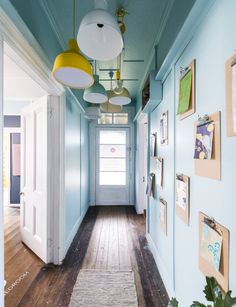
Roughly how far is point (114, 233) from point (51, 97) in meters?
2.23

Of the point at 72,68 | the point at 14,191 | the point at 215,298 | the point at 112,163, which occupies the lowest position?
the point at 14,191

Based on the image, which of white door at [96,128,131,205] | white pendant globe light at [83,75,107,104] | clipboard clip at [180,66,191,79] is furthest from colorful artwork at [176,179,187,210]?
white door at [96,128,131,205]

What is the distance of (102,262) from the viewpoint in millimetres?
2328

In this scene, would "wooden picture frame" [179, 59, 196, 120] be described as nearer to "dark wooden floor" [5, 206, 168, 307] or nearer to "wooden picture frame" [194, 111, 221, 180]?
"wooden picture frame" [194, 111, 221, 180]

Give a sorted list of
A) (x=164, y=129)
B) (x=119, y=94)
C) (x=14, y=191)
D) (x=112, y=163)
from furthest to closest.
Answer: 1. (x=14, y=191)
2. (x=112, y=163)
3. (x=119, y=94)
4. (x=164, y=129)

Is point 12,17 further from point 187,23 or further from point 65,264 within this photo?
point 65,264

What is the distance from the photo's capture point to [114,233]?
124 inches

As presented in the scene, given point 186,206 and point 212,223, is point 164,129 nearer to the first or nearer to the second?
point 186,206

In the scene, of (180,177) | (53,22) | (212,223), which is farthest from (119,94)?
(212,223)

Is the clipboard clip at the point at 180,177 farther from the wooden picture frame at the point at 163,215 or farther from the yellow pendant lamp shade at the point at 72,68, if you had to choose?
the yellow pendant lamp shade at the point at 72,68

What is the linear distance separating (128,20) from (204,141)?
1524mm

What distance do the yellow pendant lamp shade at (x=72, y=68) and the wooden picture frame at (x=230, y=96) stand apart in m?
0.84

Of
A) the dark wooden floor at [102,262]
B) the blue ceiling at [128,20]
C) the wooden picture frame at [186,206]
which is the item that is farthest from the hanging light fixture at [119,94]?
the dark wooden floor at [102,262]

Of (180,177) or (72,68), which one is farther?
(180,177)
